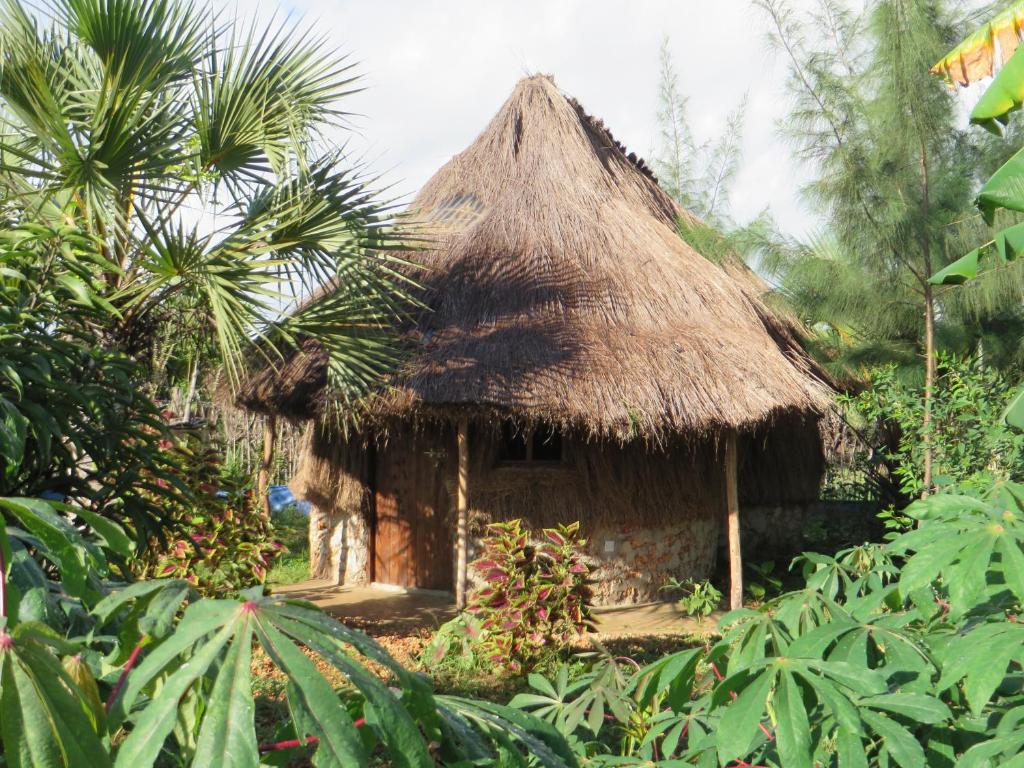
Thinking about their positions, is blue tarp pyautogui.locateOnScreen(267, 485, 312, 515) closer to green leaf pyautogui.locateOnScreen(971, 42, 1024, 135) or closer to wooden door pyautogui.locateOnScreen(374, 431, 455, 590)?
wooden door pyautogui.locateOnScreen(374, 431, 455, 590)

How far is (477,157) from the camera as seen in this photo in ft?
32.7

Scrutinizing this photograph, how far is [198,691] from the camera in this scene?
2.97ft

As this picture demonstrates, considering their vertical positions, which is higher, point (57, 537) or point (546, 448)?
point (546, 448)

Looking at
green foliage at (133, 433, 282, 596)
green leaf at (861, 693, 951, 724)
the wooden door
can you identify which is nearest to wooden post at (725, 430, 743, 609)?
the wooden door

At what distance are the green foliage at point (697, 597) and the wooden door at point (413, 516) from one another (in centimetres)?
220

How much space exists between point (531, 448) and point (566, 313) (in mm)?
1326

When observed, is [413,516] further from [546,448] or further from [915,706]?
[915,706]

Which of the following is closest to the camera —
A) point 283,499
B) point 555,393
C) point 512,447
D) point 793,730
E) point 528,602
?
point 793,730

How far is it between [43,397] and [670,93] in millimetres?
16978

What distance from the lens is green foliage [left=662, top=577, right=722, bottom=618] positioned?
664cm

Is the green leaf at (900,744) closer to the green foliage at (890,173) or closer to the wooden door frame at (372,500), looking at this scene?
the green foliage at (890,173)

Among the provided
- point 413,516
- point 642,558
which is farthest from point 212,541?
point 642,558

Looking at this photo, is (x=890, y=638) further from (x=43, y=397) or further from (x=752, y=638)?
(x=43, y=397)

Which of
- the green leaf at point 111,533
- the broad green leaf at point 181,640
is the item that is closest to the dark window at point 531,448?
the green leaf at point 111,533
